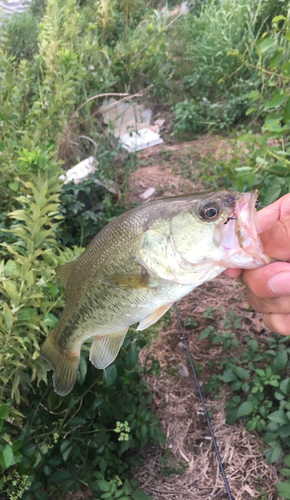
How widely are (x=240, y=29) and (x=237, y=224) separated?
5110 mm

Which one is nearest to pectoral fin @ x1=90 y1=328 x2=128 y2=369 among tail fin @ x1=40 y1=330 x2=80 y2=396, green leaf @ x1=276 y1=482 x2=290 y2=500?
tail fin @ x1=40 y1=330 x2=80 y2=396

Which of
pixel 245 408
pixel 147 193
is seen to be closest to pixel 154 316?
pixel 245 408

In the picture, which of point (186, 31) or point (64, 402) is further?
point (186, 31)

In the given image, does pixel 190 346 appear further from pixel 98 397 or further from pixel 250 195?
pixel 250 195

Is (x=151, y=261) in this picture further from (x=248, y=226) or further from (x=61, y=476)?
(x=61, y=476)

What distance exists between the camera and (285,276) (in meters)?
1.06

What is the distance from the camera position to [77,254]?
1897 mm

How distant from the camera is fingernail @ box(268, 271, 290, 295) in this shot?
3.47 ft

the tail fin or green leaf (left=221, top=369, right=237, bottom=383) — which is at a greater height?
the tail fin

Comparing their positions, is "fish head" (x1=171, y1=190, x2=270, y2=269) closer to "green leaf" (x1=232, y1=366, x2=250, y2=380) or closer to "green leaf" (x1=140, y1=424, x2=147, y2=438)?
"green leaf" (x1=140, y1=424, x2=147, y2=438)

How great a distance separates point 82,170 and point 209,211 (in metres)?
2.90

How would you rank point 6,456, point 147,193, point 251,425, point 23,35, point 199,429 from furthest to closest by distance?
point 23,35, point 147,193, point 199,429, point 251,425, point 6,456

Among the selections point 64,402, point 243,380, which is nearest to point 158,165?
point 243,380

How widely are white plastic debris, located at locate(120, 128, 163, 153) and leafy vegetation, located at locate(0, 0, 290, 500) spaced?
0.36 m
